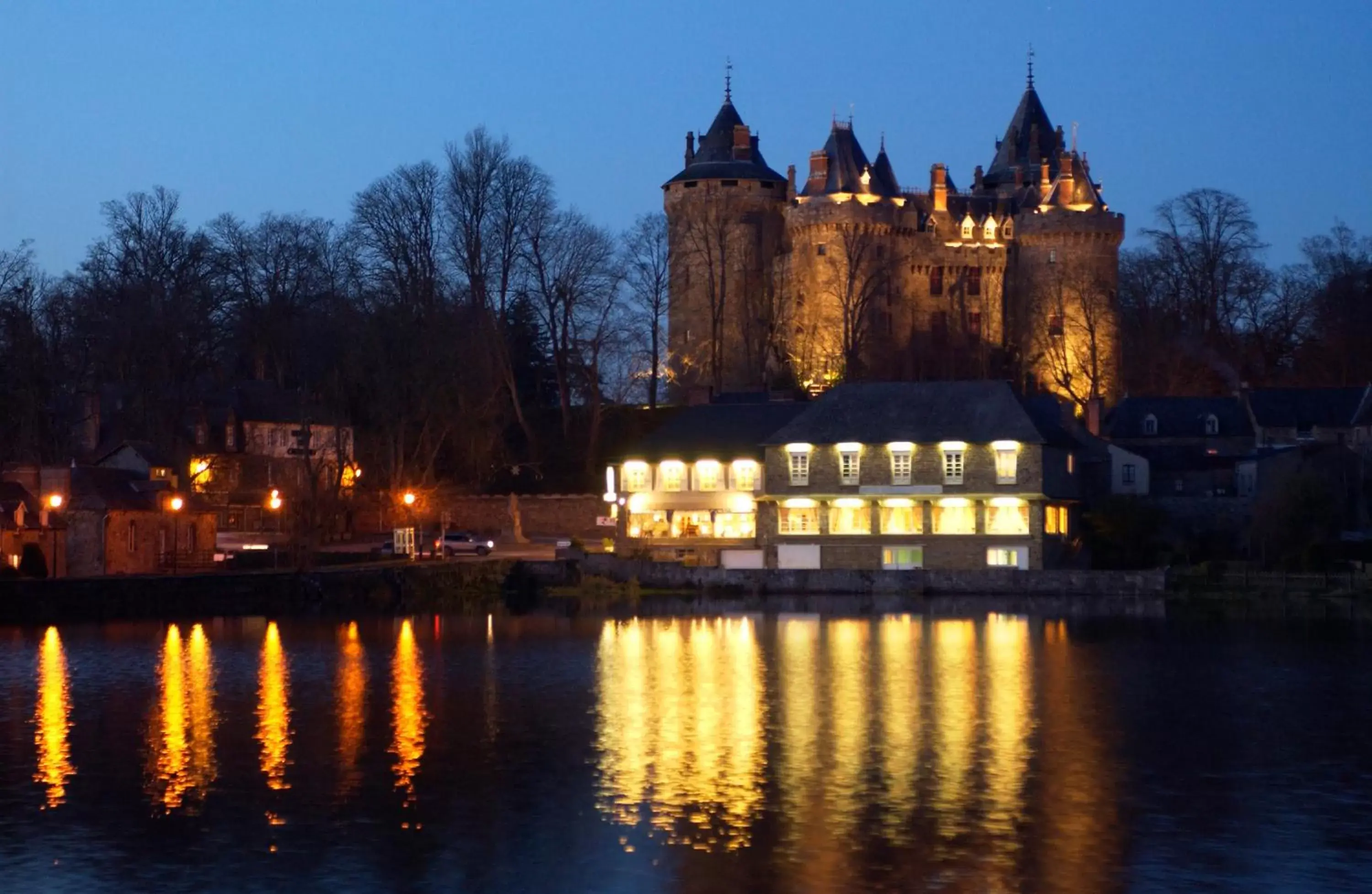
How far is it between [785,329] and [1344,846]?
6741 cm

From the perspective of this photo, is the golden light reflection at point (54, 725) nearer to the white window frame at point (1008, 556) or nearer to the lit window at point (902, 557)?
the lit window at point (902, 557)

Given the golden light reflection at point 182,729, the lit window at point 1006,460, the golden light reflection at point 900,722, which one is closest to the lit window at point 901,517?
the lit window at point 1006,460

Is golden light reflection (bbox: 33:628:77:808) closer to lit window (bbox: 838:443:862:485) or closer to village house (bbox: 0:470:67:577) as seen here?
village house (bbox: 0:470:67:577)

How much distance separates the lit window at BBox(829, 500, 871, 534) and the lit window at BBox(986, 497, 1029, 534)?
3603mm

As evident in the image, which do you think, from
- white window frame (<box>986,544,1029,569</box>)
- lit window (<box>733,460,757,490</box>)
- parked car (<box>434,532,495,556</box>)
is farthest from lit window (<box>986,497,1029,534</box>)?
parked car (<box>434,532,495,556</box>)

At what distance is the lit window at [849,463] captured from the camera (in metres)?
56.6

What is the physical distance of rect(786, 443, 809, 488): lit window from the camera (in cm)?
5722

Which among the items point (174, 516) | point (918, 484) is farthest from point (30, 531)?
point (918, 484)

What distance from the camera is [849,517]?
5669 centimetres

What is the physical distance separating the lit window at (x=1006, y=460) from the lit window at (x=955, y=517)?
1.20m

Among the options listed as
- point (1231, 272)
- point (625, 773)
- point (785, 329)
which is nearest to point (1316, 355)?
point (1231, 272)

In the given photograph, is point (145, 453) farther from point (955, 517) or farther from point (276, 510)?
point (955, 517)

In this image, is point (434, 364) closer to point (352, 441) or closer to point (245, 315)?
point (352, 441)

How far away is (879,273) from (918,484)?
96.9ft
